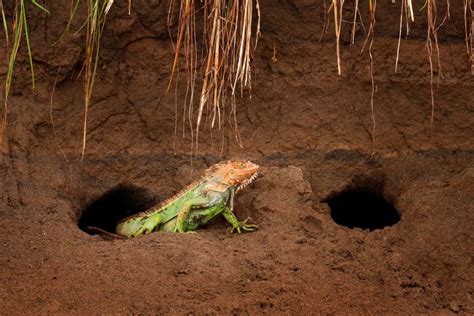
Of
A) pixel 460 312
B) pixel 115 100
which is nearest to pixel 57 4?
pixel 115 100

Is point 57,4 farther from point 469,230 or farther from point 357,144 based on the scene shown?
point 469,230

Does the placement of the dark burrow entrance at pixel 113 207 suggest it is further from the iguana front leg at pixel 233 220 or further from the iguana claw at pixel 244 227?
the iguana claw at pixel 244 227

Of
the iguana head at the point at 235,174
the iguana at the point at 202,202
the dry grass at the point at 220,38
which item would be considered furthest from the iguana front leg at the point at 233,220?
the dry grass at the point at 220,38

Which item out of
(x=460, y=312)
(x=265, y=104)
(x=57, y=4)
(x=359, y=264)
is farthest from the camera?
(x=265, y=104)

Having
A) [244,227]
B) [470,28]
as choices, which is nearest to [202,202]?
[244,227]

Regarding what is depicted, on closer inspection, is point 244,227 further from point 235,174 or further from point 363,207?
point 363,207

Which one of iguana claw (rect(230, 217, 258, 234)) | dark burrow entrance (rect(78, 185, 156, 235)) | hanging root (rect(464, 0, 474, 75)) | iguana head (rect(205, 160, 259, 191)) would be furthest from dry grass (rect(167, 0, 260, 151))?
hanging root (rect(464, 0, 474, 75))
